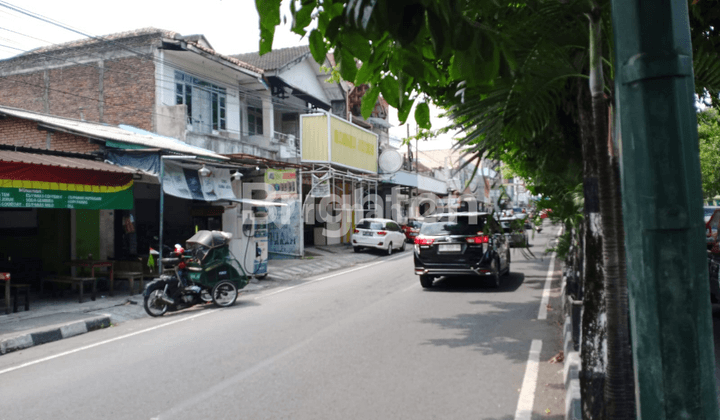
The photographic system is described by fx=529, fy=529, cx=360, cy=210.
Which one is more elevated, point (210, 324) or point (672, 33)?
point (672, 33)

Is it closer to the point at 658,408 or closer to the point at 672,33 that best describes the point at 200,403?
the point at 658,408

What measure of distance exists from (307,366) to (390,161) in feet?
92.4

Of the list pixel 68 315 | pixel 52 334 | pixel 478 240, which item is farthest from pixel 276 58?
pixel 52 334

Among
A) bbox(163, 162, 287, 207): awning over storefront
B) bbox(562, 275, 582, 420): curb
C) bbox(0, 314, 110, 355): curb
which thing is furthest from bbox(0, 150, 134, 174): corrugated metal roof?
bbox(562, 275, 582, 420): curb

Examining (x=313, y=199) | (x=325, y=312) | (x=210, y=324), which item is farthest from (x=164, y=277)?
(x=313, y=199)

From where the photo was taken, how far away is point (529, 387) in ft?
18.2

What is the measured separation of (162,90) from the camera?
19.3 meters

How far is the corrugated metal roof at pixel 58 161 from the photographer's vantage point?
1034cm

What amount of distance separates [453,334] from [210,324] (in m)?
4.23

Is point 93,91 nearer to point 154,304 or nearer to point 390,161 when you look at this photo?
point 154,304

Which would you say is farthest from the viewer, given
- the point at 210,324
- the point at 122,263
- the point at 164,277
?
the point at 122,263

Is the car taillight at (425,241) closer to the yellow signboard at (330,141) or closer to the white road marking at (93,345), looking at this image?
the white road marking at (93,345)

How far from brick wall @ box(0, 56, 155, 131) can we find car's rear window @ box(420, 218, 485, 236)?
12045mm

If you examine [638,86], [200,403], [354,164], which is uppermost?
[354,164]
